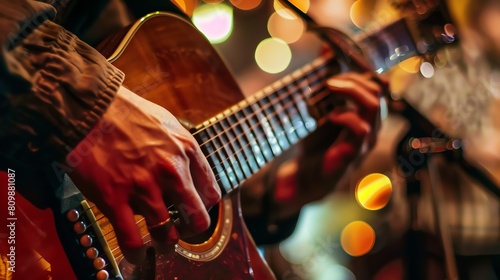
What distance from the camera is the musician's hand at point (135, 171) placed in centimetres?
49

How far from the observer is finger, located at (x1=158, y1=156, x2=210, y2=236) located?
1.65 ft

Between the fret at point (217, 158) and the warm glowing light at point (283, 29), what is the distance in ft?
2.56

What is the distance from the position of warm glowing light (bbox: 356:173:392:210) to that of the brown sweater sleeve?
96cm

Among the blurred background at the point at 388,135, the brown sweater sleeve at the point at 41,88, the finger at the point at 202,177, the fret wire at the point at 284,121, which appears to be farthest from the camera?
the blurred background at the point at 388,135

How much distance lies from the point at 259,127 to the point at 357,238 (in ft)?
2.06

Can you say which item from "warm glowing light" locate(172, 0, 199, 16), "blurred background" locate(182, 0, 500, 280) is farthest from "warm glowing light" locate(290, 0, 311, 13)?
"warm glowing light" locate(172, 0, 199, 16)

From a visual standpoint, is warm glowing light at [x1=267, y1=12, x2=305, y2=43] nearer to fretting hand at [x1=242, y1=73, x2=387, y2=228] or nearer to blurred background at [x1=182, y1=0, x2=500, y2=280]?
blurred background at [x1=182, y1=0, x2=500, y2=280]

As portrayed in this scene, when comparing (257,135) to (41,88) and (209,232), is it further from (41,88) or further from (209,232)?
(41,88)

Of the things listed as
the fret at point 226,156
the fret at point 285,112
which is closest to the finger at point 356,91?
the fret at point 285,112

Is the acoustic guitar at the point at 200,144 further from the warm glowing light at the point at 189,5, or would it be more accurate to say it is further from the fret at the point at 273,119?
the warm glowing light at the point at 189,5

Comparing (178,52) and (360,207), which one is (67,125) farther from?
(360,207)

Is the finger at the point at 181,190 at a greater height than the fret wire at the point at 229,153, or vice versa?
the finger at the point at 181,190

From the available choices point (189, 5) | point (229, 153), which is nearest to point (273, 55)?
point (189, 5)

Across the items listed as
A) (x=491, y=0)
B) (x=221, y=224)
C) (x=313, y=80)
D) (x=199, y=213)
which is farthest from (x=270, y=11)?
(x=199, y=213)
